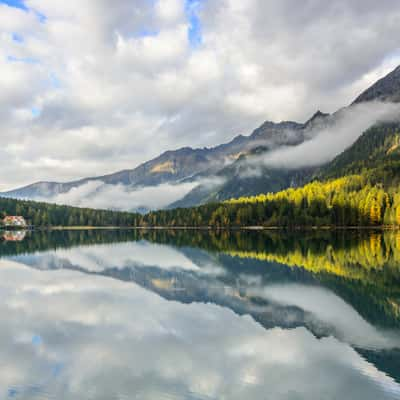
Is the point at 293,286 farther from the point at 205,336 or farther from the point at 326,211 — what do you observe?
the point at 326,211

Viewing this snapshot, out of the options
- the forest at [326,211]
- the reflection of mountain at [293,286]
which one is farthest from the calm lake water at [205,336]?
the forest at [326,211]

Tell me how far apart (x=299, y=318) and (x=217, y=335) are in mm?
6351

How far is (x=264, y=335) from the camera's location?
71.9 feet

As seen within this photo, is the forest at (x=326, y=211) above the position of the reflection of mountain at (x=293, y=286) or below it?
above

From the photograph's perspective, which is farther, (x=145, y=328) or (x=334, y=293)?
(x=334, y=293)

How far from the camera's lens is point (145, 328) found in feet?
78.1

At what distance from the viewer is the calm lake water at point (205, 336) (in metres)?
15.3

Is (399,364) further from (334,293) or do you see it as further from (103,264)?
(103,264)

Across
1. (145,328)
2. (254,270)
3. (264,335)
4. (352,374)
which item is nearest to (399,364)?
(352,374)

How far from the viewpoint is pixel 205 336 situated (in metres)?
21.9

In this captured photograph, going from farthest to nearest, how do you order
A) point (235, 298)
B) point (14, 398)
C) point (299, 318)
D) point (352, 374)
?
point (235, 298)
point (299, 318)
point (352, 374)
point (14, 398)

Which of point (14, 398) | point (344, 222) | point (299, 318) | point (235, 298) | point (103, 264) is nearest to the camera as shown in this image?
point (14, 398)

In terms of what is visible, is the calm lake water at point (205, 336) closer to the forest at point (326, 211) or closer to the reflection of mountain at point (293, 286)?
the reflection of mountain at point (293, 286)

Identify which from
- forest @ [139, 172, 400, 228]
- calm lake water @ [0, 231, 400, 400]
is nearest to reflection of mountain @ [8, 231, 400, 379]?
calm lake water @ [0, 231, 400, 400]
